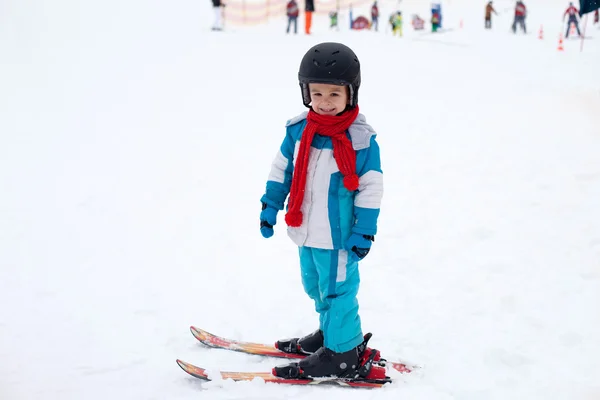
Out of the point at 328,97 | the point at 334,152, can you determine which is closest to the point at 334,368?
the point at 334,152

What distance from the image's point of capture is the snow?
3332 mm

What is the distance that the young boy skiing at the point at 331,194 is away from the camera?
2773mm

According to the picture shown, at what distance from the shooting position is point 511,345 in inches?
135

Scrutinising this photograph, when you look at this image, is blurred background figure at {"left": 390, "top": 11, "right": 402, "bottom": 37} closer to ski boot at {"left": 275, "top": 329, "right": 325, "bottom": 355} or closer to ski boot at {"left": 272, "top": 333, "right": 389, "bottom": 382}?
ski boot at {"left": 275, "top": 329, "right": 325, "bottom": 355}

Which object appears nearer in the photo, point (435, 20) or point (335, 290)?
point (335, 290)

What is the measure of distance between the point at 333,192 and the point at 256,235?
3.01 metres

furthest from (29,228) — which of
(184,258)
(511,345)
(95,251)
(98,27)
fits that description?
(98,27)

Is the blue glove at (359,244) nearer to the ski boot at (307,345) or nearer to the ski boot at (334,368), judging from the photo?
the ski boot at (334,368)

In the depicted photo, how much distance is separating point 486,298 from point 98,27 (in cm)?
1768

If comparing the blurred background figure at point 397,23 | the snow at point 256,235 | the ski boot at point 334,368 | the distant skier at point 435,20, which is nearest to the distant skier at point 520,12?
the distant skier at point 435,20

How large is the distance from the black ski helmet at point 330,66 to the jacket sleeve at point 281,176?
0.44m

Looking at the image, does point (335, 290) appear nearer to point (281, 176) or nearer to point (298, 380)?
point (298, 380)

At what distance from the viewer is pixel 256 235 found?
5762 millimetres

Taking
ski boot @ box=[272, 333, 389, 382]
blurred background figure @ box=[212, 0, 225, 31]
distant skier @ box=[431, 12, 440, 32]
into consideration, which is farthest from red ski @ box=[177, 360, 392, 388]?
distant skier @ box=[431, 12, 440, 32]
